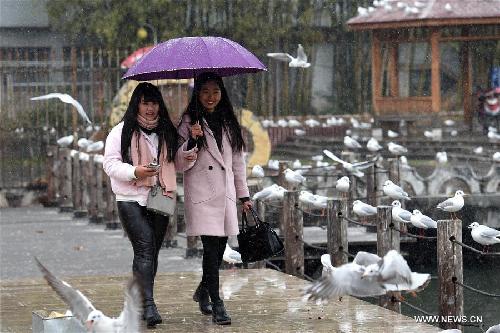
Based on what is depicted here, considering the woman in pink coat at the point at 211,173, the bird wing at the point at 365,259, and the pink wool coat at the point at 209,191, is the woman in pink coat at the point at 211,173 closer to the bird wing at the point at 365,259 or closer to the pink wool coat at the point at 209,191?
the pink wool coat at the point at 209,191

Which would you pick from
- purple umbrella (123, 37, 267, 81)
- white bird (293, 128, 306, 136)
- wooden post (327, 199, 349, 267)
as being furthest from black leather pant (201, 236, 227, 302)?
white bird (293, 128, 306, 136)

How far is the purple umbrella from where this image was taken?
30.3 ft

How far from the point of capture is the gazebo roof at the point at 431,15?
2983cm

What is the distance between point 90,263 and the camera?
15.6m

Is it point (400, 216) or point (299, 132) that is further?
point (299, 132)

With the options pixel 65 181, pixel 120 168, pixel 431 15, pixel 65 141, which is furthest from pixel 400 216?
pixel 431 15

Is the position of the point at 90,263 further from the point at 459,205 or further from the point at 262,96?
the point at 262,96

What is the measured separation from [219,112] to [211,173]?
405 mm

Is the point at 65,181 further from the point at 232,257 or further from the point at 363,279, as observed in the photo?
the point at 363,279

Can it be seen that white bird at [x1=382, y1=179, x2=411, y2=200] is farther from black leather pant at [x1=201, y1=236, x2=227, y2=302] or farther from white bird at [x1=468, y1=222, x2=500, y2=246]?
black leather pant at [x1=201, y1=236, x2=227, y2=302]

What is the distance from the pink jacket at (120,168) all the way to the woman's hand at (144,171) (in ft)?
0.12

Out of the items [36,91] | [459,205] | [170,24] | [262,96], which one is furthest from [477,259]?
[170,24]

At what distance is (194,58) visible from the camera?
929 centimetres

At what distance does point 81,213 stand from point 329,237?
31.7ft
